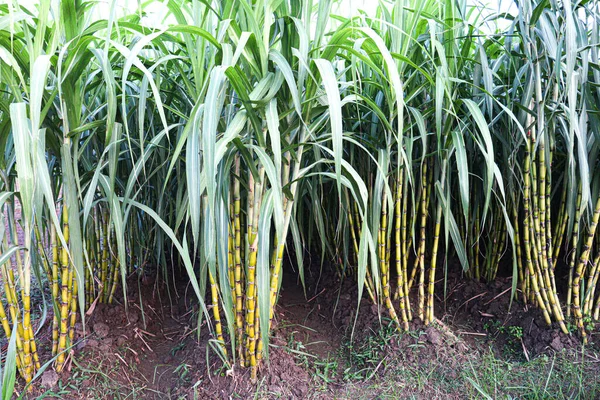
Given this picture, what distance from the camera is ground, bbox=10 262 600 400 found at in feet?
4.20

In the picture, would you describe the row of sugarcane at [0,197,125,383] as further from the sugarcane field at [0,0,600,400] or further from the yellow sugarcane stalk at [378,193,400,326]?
the yellow sugarcane stalk at [378,193,400,326]

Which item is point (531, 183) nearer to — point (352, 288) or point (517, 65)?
point (517, 65)

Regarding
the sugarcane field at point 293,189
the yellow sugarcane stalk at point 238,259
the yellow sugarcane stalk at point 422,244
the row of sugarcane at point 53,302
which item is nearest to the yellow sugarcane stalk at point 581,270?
the sugarcane field at point 293,189

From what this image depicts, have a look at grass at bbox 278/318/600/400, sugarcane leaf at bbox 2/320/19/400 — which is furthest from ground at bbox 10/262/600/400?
sugarcane leaf at bbox 2/320/19/400

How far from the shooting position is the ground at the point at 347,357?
1280 mm

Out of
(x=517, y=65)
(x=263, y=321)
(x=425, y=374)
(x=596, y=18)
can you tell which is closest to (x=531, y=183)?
(x=517, y=65)

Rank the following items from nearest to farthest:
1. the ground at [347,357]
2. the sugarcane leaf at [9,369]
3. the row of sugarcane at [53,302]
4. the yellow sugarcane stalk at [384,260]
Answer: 1. the sugarcane leaf at [9,369]
2. the row of sugarcane at [53,302]
3. the ground at [347,357]
4. the yellow sugarcane stalk at [384,260]

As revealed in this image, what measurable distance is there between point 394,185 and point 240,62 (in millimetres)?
607

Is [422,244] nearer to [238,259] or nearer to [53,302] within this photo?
[238,259]

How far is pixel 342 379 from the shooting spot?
1.38 meters

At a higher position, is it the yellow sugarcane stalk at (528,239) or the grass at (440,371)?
the yellow sugarcane stalk at (528,239)

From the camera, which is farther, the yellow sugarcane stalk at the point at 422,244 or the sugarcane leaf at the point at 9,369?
the yellow sugarcane stalk at the point at 422,244

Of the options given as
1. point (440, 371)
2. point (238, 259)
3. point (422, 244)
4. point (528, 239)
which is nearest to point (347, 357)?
point (440, 371)

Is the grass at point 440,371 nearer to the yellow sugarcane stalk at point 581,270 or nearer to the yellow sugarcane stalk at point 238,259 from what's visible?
the yellow sugarcane stalk at point 581,270
